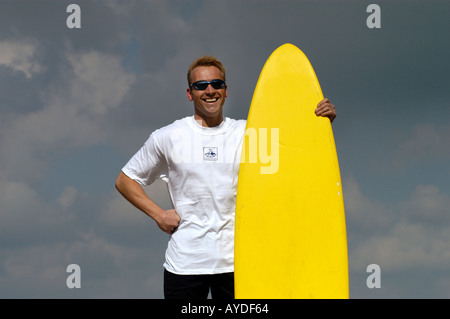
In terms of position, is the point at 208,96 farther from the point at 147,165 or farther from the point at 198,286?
the point at 198,286

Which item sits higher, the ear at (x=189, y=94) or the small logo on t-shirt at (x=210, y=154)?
the ear at (x=189, y=94)

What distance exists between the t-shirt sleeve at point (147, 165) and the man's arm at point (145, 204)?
0.06 m

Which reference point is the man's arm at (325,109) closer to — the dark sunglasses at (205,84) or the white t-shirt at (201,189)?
the white t-shirt at (201,189)

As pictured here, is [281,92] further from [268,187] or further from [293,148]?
[268,187]

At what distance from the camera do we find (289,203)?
3648 mm

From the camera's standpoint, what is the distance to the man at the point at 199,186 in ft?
10.8

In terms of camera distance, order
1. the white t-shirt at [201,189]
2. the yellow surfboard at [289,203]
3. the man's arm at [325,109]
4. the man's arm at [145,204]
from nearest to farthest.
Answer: the white t-shirt at [201,189] < the man's arm at [145,204] < the yellow surfboard at [289,203] < the man's arm at [325,109]

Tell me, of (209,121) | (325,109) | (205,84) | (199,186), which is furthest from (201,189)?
(325,109)

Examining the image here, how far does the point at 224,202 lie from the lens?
11.0 ft

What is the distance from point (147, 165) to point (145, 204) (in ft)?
1.04

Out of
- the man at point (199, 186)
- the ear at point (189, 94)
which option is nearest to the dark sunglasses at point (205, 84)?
the man at point (199, 186)

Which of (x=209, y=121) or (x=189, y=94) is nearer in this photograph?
(x=209, y=121)
